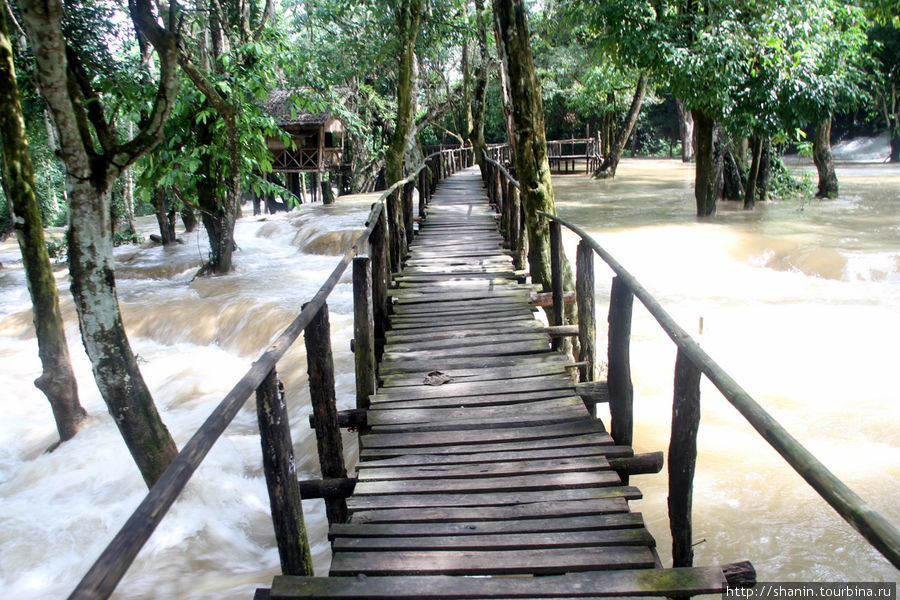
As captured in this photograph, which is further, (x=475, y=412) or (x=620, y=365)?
(x=475, y=412)

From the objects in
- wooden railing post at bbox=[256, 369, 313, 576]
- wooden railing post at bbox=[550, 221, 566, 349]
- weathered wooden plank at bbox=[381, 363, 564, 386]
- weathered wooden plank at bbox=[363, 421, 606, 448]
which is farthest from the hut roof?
wooden railing post at bbox=[256, 369, 313, 576]

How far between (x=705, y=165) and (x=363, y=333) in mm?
13199

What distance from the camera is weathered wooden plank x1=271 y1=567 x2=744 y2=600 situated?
8.17 ft

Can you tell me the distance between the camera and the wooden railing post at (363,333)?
4.68 m

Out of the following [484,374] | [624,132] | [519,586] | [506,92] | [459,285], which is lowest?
[519,586]

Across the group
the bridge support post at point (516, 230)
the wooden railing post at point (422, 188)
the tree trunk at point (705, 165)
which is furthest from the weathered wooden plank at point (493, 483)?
the tree trunk at point (705, 165)

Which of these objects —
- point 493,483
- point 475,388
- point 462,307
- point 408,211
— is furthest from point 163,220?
point 493,483

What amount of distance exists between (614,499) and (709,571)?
0.69 metres

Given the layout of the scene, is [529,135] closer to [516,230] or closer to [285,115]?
[516,230]

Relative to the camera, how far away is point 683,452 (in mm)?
2967

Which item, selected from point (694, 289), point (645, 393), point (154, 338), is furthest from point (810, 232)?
point (154, 338)

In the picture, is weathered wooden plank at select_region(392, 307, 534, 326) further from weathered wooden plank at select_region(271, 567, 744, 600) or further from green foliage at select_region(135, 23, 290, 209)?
green foliage at select_region(135, 23, 290, 209)

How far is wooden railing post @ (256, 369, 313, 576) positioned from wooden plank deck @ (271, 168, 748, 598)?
179 millimetres

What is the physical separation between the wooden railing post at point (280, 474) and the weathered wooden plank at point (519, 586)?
0.75ft
